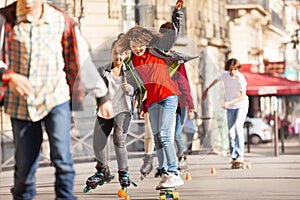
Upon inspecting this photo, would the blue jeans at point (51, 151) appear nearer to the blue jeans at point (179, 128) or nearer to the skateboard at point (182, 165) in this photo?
the blue jeans at point (179, 128)

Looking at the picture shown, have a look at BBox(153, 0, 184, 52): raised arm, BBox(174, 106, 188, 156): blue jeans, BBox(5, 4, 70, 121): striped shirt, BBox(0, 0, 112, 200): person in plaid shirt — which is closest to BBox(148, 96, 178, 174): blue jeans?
BBox(153, 0, 184, 52): raised arm

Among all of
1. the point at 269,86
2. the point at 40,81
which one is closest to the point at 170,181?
the point at 40,81

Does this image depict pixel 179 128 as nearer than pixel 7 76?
No

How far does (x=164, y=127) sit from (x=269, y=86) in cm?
2035

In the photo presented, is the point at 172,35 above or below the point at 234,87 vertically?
above

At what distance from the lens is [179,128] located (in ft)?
35.6

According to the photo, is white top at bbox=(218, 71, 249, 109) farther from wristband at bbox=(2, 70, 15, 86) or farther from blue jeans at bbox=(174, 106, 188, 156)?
wristband at bbox=(2, 70, 15, 86)

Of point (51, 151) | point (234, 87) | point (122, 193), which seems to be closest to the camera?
Result: point (51, 151)

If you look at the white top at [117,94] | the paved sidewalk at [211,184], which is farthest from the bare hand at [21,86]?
the paved sidewalk at [211,184]

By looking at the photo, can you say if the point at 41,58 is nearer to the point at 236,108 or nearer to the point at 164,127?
the point at 164,127

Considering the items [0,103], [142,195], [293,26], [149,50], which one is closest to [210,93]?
[142,195]

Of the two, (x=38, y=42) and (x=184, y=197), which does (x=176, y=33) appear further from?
(x=38, y=42)

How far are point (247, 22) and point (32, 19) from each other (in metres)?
33.5

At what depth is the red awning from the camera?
2827cm
